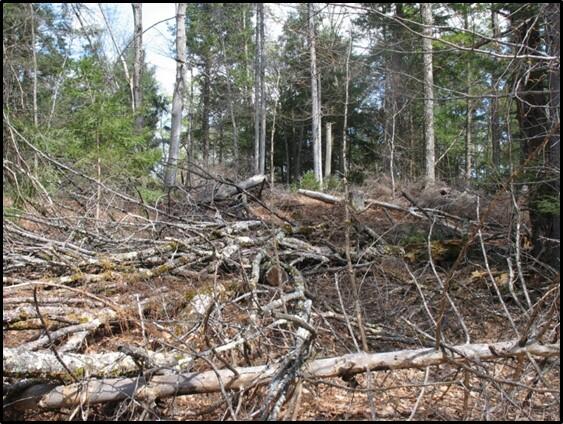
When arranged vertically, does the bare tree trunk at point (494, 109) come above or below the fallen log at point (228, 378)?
above

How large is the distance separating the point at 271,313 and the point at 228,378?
465 mm

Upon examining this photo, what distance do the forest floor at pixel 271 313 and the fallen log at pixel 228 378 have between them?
1.5 inches

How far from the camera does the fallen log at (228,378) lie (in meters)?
2.12

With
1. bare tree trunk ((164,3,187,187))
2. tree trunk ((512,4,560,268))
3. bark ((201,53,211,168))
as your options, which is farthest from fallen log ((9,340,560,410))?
bark ((201,53,211,168))

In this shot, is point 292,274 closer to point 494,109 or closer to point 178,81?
point 494,109

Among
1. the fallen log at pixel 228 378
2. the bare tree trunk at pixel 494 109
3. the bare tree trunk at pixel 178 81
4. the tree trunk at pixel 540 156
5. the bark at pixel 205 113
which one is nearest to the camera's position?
the fallen log at pixel 228 378

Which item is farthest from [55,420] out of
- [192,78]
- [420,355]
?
[192,78]

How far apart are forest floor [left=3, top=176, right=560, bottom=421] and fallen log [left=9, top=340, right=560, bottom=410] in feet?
0.12

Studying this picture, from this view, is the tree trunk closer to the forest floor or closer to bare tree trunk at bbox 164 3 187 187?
the forest floor

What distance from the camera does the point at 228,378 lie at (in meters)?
2.25

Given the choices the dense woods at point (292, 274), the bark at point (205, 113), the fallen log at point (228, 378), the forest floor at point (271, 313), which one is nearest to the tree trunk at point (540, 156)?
the dense woods at point (292, 274)

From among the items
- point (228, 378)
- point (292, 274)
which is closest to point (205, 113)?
point (292, 274)

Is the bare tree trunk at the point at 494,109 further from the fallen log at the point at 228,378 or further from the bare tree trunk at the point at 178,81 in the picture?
the bare tree trunk at the point at 178,81

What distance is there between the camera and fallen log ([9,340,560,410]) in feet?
6.95
